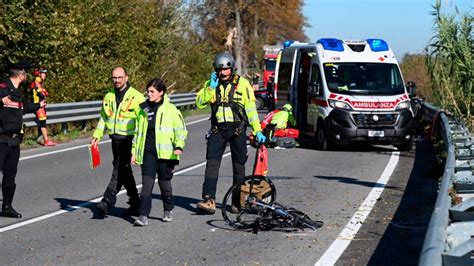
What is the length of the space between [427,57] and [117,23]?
17314 millimetres

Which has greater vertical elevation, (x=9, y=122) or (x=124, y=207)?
(x=9, y=122)

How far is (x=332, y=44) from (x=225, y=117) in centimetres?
1054

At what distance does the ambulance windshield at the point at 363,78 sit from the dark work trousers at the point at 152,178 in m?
10.0

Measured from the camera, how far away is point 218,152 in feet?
35.1

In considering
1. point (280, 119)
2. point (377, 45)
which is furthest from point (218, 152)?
point (377, 45)

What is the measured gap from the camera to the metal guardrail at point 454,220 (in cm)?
542

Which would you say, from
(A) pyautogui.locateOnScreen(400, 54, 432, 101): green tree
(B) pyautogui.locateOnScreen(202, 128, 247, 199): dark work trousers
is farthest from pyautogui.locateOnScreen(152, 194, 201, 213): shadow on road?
(A) pyautogui.locateOnScreen(400, 54, 432, 101): green tree

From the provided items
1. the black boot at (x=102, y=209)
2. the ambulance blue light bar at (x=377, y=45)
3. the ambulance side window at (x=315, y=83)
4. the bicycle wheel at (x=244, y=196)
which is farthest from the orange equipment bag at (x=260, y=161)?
the ambulance blue light bar at (x=377, y=45)

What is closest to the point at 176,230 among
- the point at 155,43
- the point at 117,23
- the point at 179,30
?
→ the point at 117,23

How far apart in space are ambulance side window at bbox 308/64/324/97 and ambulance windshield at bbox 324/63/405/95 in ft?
0.73

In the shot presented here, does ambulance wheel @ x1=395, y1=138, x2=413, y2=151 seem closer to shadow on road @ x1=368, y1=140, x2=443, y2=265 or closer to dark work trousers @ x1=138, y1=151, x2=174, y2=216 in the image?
shadow on road @ x1=368, y1=140, x2=443, y2=265

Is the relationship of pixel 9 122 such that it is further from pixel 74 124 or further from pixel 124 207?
pixel 74 124

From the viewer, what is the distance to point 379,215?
10648 mm

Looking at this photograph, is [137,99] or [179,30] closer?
[137,99]
